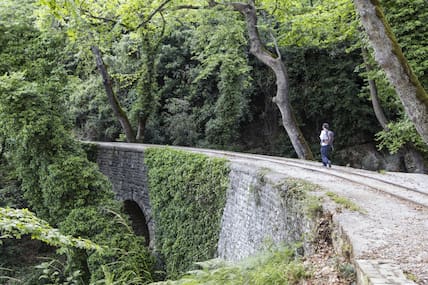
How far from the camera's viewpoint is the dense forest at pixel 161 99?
374 inches

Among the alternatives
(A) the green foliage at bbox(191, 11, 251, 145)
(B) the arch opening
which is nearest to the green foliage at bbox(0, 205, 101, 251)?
Result: (B) the arch opening

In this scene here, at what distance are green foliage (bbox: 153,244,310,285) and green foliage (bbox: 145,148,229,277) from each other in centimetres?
429

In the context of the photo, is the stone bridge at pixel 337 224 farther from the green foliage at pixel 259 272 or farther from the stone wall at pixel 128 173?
the stone wall at pixel 128 173

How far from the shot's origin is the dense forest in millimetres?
9508

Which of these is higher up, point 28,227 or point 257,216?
point 28,227

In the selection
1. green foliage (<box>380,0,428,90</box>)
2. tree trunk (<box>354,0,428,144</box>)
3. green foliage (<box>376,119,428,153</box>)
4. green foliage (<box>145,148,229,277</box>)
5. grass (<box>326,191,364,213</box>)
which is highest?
green foliage (<box>380,0,428,90</box>)

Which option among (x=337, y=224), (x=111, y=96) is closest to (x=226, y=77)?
(x=111, y=96)

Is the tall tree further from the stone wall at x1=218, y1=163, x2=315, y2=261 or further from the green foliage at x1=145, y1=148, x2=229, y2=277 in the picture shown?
the stone wall at x1=218, y1=163, x2=315, y2=261

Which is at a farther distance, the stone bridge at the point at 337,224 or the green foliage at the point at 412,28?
the green foliage at the point at 412,28

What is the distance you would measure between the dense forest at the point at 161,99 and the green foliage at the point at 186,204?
709 mm

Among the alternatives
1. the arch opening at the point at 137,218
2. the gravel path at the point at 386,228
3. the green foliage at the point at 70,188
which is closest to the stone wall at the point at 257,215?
the gravel path at the point at 386,228

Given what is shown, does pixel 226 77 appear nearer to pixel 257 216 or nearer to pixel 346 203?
pixel 257 216

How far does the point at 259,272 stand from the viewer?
169 inches

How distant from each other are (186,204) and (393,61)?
6.51 metres
